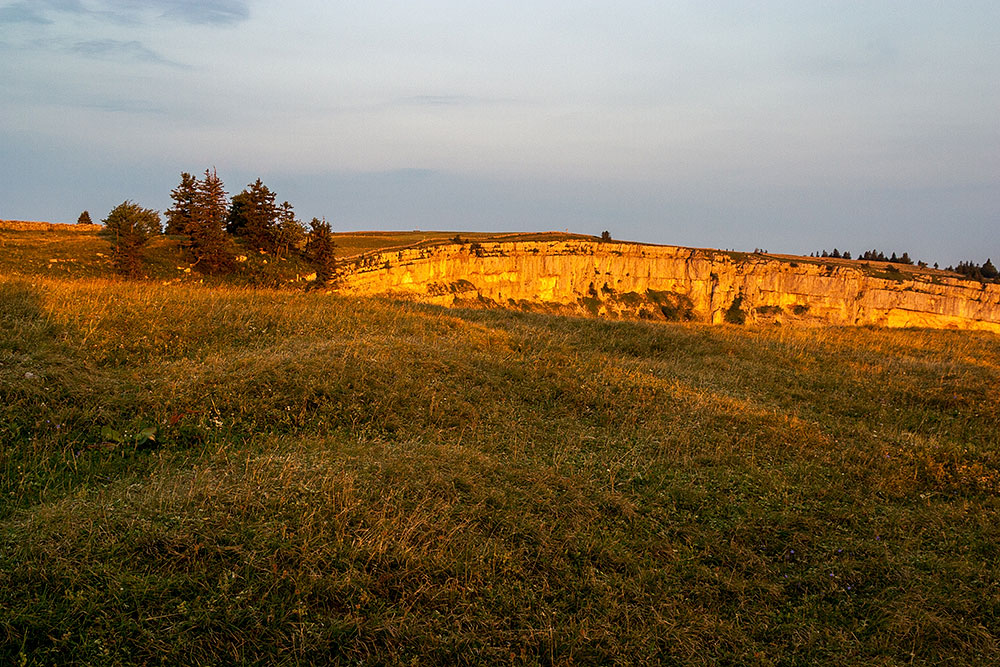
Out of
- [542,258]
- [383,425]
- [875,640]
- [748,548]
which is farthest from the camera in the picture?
[542,258]

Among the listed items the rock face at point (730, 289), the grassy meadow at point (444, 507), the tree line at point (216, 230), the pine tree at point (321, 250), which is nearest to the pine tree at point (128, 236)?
the tree line at point (216, 230)

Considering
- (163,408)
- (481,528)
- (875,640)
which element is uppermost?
(163,408)

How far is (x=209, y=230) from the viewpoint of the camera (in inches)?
1176

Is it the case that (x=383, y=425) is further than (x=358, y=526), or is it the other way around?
(x=383, y=425)

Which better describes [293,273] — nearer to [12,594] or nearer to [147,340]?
[147,340]

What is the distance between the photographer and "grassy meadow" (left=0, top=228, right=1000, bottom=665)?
402cm

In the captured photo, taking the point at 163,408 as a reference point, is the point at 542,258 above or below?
above

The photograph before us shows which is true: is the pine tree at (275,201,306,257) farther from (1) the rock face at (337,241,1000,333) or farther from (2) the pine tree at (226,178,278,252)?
(1) the rock face at (337,241,1000,333)

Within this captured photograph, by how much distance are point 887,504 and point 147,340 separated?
1204 centimetres

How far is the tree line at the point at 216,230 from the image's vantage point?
26422 millimetres

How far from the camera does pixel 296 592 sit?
4.12 meters

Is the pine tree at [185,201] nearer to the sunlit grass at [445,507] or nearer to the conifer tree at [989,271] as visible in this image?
the sunlit grass at [445,507]

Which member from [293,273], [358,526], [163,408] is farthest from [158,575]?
[293,273]

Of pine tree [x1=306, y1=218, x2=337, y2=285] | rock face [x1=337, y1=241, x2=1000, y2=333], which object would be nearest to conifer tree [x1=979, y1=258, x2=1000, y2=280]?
rock face [x1=337, y1=241, x2=1000, y2=333]
